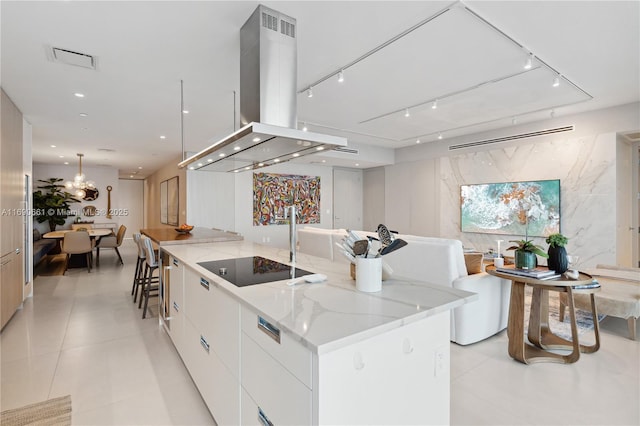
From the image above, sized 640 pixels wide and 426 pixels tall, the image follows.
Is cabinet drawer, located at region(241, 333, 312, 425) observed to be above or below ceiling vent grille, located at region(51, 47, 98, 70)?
below

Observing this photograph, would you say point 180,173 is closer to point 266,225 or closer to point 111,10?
point 266,225

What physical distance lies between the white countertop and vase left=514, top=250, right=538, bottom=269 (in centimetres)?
160

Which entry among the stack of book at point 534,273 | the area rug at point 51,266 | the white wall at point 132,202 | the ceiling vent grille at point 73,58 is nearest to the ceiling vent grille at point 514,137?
the stack of book at point 534,273

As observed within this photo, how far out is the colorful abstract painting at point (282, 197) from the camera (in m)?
7.87

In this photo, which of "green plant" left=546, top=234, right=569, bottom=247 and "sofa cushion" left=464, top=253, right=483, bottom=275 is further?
"sofa cushion" left=464, top=253, right=483, bottom=275

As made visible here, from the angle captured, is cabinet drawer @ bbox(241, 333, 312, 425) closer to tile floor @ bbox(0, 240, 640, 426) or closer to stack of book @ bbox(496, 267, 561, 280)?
tile floor @ bbox(0, 240, 640, 426)

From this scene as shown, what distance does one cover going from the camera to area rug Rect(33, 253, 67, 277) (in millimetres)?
6184

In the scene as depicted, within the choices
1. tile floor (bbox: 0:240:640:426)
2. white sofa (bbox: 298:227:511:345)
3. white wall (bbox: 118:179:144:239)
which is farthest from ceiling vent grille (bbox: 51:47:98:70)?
white wall (bbox: 118:179:144:239)

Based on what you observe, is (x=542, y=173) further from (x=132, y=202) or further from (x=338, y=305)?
(x=132, y=202)

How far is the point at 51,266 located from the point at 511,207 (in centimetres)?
951

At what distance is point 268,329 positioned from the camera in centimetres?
132

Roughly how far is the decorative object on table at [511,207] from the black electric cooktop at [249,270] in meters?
4.92

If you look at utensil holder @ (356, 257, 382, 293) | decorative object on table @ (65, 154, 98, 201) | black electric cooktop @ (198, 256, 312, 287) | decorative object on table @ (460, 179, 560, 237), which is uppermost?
decorative object on table @ (65, 154, 98, 201)

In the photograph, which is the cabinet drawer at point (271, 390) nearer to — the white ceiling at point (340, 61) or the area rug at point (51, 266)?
the white ceiling at point (340, 61)
